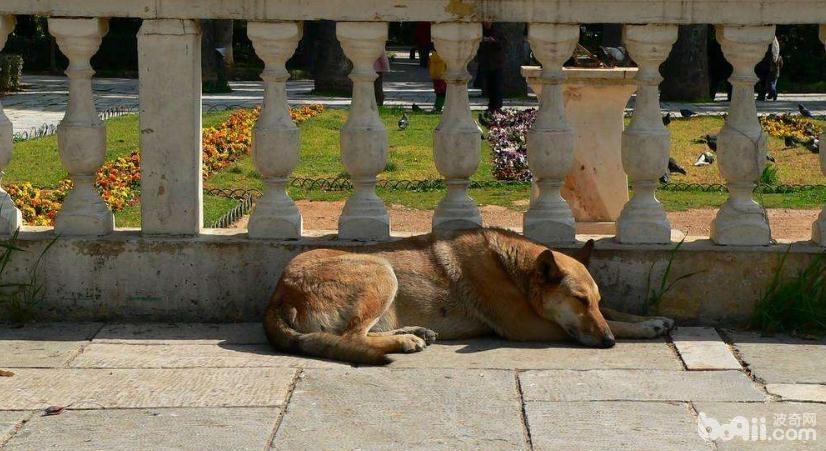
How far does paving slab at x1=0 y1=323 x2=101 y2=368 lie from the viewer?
227 inches

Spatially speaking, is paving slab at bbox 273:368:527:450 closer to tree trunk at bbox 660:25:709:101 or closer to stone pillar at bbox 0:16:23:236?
stone pillar at bbox 0:16:23:236

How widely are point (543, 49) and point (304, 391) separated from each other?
2168 millimetres

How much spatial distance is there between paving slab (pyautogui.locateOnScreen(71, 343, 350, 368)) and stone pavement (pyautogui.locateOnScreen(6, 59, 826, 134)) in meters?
13.9

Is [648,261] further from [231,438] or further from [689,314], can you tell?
[231,438]

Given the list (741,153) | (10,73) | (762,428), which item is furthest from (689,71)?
(762,428)

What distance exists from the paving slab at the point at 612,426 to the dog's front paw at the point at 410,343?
3.08 feet

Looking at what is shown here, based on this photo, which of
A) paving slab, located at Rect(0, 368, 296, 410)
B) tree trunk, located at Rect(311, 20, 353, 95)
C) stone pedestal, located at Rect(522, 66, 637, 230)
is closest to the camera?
paving slab, located at Rect(0, 368, 296, 410)

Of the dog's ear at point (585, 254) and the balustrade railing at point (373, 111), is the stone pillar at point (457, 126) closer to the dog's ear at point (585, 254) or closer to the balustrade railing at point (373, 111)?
the balustrade railing at point (373, 111)

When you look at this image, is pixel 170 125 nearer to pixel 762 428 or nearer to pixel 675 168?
pixel 762 428

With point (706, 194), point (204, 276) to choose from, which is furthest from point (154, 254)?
point (706, 194)

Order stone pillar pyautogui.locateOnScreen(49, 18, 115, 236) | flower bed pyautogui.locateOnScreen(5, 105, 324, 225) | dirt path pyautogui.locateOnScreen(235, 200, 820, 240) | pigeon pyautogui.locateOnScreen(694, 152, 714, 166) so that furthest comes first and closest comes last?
1. pigeon pyautogui.locateOnScreen(694, 152, 714, 166)
2. flower bed pyautogui.locateOnScreen(5, 105, 324, 225)
3. dirt path pyautogui.locateOnScreen(235, 200, 820, 240)
4. stone pillar pyautogui.locateOnScreen(49, 18, 115, 236)

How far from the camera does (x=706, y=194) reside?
12391 mm

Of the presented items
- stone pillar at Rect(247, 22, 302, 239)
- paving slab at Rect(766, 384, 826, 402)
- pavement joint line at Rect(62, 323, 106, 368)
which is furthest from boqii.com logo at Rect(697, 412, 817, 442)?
pavement joint line at Rect(62, 323, 106, 368)

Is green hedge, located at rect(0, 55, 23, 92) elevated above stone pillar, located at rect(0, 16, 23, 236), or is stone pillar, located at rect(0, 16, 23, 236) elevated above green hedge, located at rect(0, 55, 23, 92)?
stone pillar, located at rect(0, 16, 23, 236)
